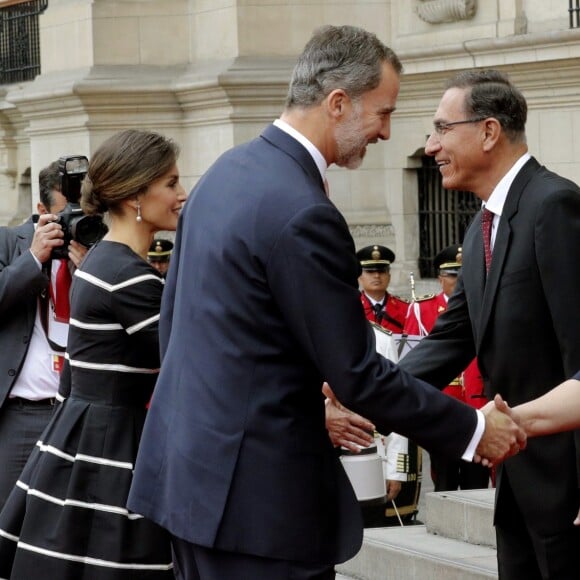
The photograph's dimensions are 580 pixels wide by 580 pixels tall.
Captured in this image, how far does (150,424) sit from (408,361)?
140 centimetres

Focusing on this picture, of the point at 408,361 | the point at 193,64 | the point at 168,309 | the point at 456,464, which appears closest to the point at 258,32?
the point at 193,64

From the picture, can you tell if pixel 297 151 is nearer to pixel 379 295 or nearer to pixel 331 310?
pixel 331 310

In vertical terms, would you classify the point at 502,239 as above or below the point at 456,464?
above

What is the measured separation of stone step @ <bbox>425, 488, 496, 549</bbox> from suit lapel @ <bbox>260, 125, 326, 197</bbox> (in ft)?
10.1

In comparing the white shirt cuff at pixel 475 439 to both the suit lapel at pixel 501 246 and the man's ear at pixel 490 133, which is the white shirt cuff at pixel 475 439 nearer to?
the suit lapel at pixel 501 246

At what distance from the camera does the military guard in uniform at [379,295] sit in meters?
11.1

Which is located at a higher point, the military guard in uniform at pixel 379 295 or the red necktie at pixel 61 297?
the red necktie at pixel 61 297

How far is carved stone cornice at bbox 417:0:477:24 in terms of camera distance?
40.2 ft

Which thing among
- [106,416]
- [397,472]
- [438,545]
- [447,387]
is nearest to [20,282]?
[106,416]

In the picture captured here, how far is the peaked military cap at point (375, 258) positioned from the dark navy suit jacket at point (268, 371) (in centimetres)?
695

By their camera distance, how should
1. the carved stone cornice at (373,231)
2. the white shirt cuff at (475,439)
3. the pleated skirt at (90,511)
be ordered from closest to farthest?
the white shirt cuff at (475,439)
the pleated skirt at (90,511)
the carved stone cornice at (373,231)

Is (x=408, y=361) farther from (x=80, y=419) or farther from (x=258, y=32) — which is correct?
(x=258, y=32)

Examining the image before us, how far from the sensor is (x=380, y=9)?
1345cm

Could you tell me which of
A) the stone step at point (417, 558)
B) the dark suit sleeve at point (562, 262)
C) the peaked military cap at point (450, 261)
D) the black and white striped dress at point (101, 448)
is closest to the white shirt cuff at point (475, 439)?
the dark suit sleeve at point (562, 262)
